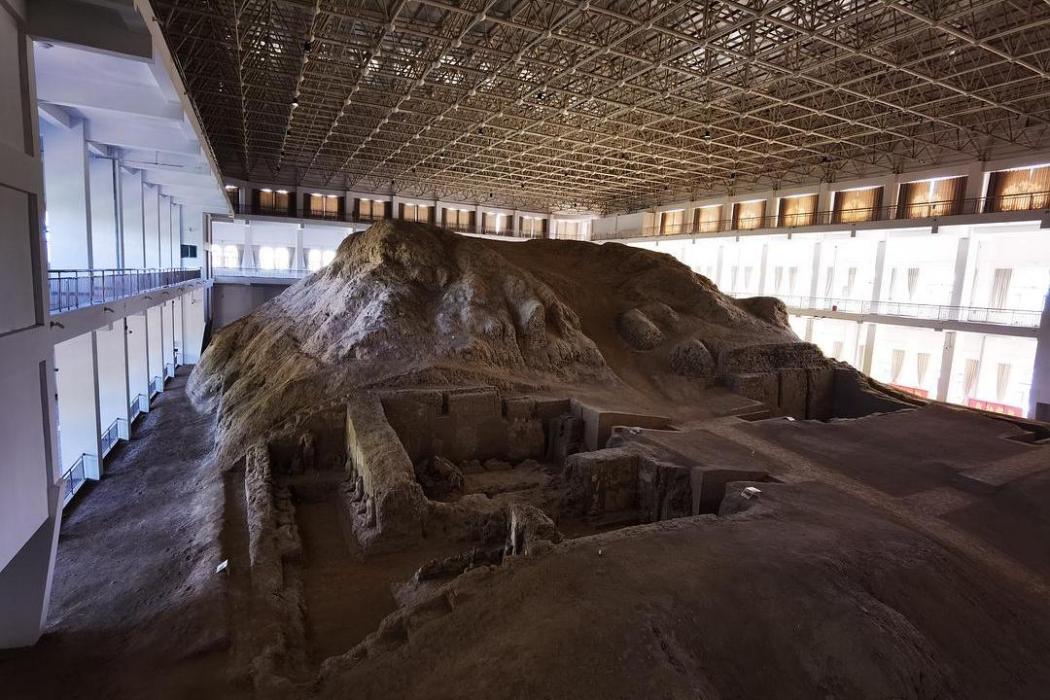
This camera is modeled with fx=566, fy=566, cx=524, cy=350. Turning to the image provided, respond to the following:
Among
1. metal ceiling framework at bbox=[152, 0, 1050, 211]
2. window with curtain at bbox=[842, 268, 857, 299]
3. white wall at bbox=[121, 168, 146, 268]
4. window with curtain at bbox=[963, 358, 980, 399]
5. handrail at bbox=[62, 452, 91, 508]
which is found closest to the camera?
handrail at bbox=[62, 452, 91, 508]

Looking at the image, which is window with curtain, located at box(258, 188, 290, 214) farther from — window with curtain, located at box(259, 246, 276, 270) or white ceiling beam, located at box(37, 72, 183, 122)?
white ceiling beam, located at box(37, 72, 183, 122)

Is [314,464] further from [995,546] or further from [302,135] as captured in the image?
[302,135]

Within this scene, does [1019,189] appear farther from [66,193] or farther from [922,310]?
[66,193]

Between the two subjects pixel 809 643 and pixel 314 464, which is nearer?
pixel 809 643

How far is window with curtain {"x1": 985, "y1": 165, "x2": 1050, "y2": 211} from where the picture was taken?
20.1m

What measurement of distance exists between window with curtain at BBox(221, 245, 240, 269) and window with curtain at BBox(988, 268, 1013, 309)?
128ft

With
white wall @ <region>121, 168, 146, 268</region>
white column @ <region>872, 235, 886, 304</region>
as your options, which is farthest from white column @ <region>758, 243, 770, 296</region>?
white wall @ <region>121, 168, 146, 268</region>

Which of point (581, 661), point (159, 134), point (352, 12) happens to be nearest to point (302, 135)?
point (352, 12)

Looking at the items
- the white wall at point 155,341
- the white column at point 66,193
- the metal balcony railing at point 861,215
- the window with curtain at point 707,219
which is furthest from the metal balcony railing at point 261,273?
the window with curtain at point 707,219

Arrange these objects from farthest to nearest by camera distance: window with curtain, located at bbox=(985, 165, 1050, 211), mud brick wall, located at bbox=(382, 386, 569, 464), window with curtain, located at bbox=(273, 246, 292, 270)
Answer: window with curtain, located at bbox=(273, 246, 292, 270)
window with curtain, located at bbox=(985, 165, 1050, 211)
mud brick wall, located at bbox=(382, 386, 569, 464)

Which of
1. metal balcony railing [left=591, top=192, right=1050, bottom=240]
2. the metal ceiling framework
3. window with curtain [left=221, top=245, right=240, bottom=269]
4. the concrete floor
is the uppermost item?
the metal ceiling framework

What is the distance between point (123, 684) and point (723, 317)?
637 inches

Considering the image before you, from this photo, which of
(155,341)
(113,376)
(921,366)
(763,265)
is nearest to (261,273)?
(155,341)

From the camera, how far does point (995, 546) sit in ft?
23.3
